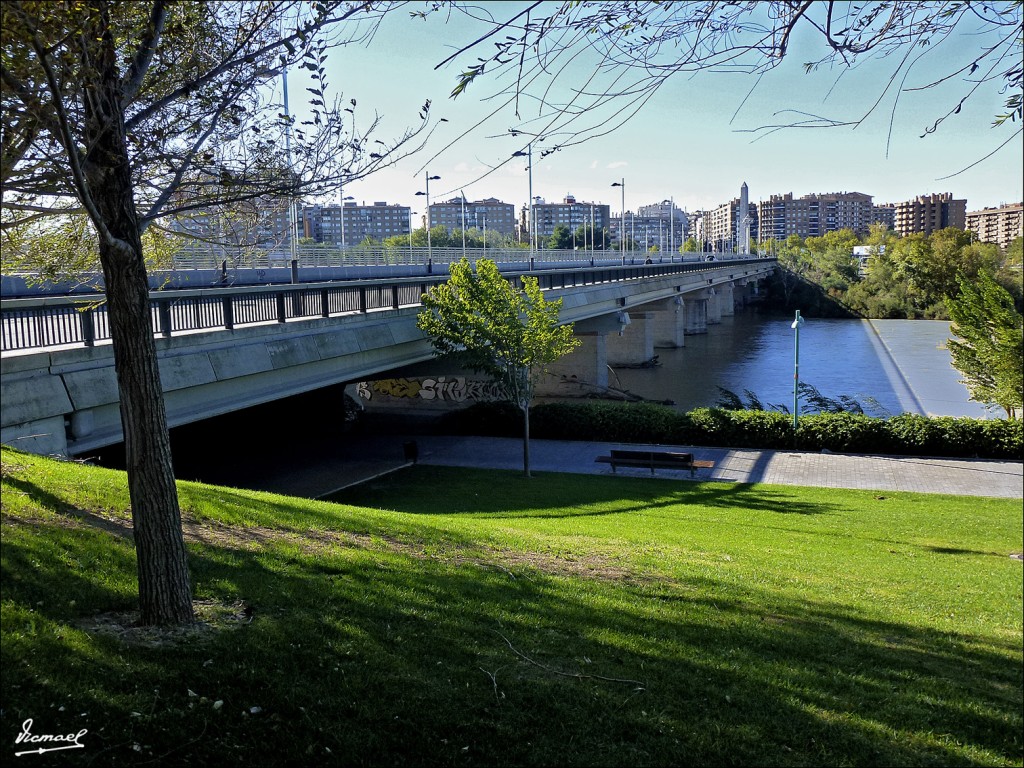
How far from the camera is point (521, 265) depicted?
4488cm

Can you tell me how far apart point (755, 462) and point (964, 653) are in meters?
15.7

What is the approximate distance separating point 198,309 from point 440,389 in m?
17.1

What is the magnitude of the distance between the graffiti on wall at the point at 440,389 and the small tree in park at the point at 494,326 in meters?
7.65

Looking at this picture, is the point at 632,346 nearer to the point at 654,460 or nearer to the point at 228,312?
the point at 654,460

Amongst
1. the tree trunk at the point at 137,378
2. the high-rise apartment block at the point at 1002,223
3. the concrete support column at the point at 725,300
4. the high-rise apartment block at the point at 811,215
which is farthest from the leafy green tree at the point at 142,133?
the concrete support column at the point at 725,300

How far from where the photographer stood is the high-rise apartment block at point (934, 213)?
22.0ft

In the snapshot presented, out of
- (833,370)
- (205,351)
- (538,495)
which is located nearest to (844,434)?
(538,495)

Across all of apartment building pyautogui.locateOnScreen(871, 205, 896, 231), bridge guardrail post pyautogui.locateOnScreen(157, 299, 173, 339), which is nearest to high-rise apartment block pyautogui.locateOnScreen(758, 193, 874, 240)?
apartment building pyautogui.locateOnScreen(871, 205, 896, 231)

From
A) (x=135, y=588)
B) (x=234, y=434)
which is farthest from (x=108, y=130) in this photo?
(x=234, y=434)

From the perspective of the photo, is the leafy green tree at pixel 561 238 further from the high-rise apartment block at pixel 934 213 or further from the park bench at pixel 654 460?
the high-rise apartment block at pixel 934 213

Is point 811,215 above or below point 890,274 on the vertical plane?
above

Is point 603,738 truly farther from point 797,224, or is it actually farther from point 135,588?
point 797,224

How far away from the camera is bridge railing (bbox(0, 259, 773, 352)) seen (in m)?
11.0

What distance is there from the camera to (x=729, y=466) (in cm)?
2138
